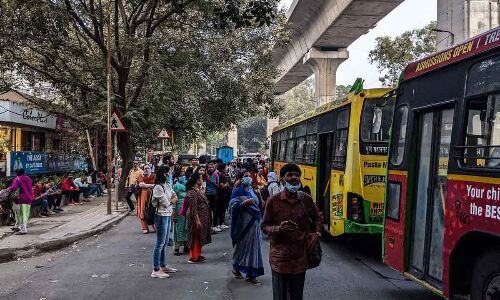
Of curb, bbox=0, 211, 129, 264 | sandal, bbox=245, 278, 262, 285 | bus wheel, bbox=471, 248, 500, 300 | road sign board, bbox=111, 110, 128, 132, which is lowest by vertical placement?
curb, bbox=0, 211, 129, 264

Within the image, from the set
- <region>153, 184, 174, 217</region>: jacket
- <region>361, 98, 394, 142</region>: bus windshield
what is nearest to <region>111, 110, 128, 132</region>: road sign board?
<region>153, 184, 174, 217</region>: jacket

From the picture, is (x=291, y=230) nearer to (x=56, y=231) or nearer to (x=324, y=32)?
(x=56, y=231)

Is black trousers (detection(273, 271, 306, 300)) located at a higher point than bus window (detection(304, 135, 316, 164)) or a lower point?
lower

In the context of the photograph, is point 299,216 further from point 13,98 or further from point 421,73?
point 13,98

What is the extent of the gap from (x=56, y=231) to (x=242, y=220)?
5910 mm

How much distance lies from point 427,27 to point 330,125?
78.3ft

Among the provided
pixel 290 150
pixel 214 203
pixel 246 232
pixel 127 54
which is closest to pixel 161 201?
pixel 246 232

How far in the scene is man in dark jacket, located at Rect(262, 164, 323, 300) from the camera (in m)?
4.52

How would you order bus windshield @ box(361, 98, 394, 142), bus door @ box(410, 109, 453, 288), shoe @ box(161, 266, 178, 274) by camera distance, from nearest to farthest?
1. bus door @ box(410, 109, 453, 288)
2. shoe @ box(161, 266, 178, 274)
3. bus windshield @ box(361, 98, 394, 142)

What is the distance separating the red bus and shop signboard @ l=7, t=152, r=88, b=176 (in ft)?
41.3

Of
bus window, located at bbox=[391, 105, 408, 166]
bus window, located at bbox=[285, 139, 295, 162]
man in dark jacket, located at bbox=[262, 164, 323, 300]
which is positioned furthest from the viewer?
bus window, located at bbox=[285, 139, 295, 162]

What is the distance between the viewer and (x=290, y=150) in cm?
1582

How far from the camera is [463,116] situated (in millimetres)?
4859

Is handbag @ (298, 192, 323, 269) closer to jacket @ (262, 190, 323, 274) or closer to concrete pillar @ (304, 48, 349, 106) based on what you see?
jacket @ (262, 190, 323, 274)
